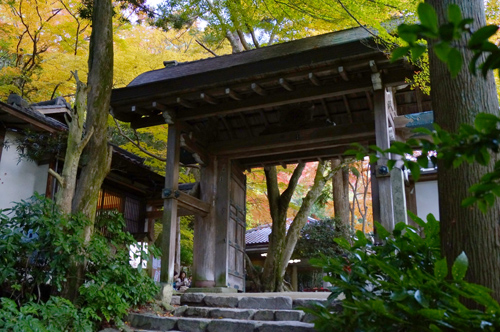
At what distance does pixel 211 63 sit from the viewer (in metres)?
9.53

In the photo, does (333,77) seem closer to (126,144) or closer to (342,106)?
(342,106)

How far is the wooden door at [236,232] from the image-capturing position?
31.9ft

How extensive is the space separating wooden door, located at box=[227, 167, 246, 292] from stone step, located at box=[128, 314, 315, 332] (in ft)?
10.9

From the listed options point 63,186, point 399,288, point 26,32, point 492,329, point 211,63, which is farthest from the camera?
point 26,32

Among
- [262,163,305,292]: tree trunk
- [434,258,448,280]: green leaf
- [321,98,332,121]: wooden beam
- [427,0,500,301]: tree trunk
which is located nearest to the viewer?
[434,258,448,280]: green leaf

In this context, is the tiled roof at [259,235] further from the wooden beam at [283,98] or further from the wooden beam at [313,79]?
the wooden beam at [313,79]

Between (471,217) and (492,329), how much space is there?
747 mm

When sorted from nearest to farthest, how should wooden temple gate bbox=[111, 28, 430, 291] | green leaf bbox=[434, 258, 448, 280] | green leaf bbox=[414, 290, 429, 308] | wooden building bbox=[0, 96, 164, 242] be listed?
1. green leaf bbox=[414, 290, 429, 308]
2. green leaf bbox=[434, 258, 448, 280]
3. wooden temple gate bbox=[111, 28, 430, 291]
4. wooden building bbox=[0, 96, 164, 242]

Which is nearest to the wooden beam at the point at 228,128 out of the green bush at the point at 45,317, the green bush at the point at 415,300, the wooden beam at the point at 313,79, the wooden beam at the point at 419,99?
the wooden beam at the point at 313,79

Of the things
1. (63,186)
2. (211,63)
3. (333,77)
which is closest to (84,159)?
(63,186)

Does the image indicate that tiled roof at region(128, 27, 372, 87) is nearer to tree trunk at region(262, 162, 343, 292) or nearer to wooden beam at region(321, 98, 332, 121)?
wooden beam at region(321, 98, 332, 121)

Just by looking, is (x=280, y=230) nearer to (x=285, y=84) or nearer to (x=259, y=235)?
(x=285, y=84)

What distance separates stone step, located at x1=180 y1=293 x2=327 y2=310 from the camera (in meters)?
6.52

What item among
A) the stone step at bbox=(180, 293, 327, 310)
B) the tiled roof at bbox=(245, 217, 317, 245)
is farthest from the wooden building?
the tiled roof at bbox=(245, 217, 317, 245)
